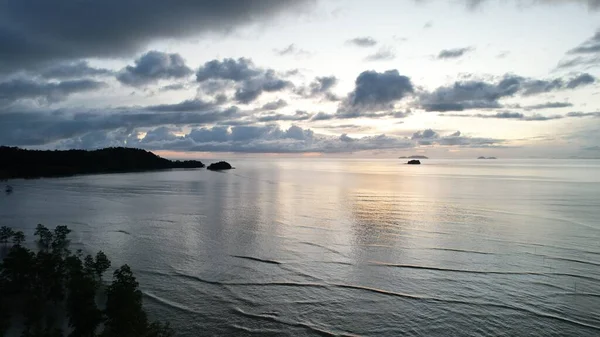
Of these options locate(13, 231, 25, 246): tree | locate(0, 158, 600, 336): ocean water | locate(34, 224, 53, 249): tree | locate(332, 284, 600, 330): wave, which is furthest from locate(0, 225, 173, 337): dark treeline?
locate(332, 284, 600, 330): wave

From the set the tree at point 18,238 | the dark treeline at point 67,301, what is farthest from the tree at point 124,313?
the tree at point 18,238

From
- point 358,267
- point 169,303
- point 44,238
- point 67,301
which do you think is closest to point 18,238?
point 44,238

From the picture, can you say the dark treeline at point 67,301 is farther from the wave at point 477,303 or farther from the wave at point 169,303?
the wave at point 477,303

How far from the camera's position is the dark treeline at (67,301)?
19.1 metres

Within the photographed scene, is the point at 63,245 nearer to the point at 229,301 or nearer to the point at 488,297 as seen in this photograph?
the point at 229,301

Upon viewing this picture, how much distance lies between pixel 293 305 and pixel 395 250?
17.0 metres

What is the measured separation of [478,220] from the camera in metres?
55.3

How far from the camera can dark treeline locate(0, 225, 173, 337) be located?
19.1m

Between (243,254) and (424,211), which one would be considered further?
(424,211)

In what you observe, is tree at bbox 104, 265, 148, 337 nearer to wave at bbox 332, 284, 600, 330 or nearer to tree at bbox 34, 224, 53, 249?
wave at bbox 332, 284, 600, 330

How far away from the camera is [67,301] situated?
25.1 metres

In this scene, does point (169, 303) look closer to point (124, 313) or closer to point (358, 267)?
point (124, 313)

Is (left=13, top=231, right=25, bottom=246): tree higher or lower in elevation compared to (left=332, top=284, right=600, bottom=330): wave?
higher

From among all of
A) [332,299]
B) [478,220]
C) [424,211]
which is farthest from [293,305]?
[424,211]
